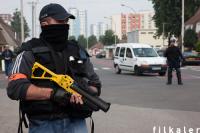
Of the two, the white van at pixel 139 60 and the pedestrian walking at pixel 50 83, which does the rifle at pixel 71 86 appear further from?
the white van at pixel 139 60

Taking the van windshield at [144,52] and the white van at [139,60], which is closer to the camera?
the white van at [139,60]

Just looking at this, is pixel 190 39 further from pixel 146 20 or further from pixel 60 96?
pixel 146 20

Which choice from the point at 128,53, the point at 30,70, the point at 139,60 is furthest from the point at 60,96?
the point at 128,53

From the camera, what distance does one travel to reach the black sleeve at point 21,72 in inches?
142

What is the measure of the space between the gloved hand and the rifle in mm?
37

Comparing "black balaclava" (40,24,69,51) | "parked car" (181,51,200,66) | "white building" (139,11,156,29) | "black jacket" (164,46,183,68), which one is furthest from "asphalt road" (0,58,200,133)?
"white building" (139,11,156,29)

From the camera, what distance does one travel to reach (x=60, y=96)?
3582mm

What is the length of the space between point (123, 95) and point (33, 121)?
11.5 metres

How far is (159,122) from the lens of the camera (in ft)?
30.8

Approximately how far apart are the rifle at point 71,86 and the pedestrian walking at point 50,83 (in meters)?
0.03

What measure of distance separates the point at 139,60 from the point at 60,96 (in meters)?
22.8

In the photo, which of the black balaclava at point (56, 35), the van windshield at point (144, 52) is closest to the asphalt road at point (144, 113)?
the black balaclava at point (56, 35)

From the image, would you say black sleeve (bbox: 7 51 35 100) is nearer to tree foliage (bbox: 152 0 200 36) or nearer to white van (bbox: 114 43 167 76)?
white van (bbox: 114 43 167 76)

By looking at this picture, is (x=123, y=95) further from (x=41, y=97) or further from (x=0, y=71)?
(x=0, y=71)
